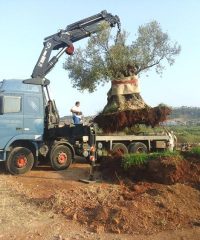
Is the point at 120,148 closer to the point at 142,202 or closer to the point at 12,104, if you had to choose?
the point at 12,104

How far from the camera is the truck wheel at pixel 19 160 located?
45.1ft

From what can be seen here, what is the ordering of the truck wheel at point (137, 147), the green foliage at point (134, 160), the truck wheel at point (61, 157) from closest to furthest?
the green foliage at point (134, 160) < the truck wheel at point (61, 157) < the truck wheel at point (137, 147)

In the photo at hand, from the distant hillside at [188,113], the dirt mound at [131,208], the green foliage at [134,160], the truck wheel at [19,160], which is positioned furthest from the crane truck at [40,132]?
the distant hillside at [188,113]

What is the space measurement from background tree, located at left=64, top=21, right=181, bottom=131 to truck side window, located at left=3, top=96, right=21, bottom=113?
14.3 feet

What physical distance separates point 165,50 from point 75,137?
347 inches

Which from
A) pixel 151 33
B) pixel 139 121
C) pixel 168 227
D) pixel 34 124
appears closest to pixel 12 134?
pixel 34 124

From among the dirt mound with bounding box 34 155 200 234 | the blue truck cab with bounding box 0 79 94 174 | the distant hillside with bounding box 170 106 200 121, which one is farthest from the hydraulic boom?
the distant hillside with bounding box 170 106 200 121

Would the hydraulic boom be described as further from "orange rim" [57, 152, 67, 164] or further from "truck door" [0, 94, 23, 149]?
"orange rim" [57, 152, 67, 164]

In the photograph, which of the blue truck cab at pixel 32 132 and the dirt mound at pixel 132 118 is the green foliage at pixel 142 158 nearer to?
the blue truck cab at pixel 32 132

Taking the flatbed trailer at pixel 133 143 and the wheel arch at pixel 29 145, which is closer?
the wheel arch at pixel 29 145

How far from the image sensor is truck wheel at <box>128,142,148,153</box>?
1710 cm

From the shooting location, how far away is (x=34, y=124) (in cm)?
1448

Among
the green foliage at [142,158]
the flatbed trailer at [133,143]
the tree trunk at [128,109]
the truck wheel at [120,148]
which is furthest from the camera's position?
the tree trunk at [128,109]

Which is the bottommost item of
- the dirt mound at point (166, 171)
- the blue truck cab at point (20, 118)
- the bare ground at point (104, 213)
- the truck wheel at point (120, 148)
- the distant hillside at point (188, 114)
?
the bare ground at point (104, 213)
